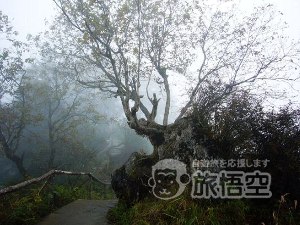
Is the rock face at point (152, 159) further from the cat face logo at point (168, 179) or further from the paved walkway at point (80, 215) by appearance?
the paved walkway at point (80, 215)

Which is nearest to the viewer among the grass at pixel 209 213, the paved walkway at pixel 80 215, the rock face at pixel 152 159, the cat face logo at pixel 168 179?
the grass at pixel 209 213

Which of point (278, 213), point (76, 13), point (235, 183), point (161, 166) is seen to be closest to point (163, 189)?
point (161, 166)

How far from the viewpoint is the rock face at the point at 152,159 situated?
6176mm

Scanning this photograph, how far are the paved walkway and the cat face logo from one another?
1.65 metres

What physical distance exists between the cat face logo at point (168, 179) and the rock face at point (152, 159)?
0.17 metres

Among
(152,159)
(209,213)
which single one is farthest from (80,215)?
(209,213)

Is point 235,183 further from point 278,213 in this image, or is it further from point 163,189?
point 163,189

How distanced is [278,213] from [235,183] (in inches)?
55.1

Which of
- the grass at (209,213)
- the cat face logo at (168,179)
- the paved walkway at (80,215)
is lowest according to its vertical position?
the paved walkway at (80,215)

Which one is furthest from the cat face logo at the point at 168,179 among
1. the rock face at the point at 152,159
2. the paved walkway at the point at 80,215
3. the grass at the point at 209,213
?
the paved walkway at the point at 80,215

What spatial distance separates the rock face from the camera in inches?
243

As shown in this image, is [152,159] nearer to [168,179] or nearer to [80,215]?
[168,179]

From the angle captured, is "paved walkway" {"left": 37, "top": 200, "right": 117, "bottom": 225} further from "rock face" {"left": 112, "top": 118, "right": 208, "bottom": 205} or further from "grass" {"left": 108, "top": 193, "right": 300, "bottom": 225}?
"rock face" {"left": 112, "top": 118, "right": 208, "bottom": 205}

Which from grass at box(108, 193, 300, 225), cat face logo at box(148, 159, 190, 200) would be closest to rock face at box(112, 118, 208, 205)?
cat face logo at box(148, 159, 190, 200)
